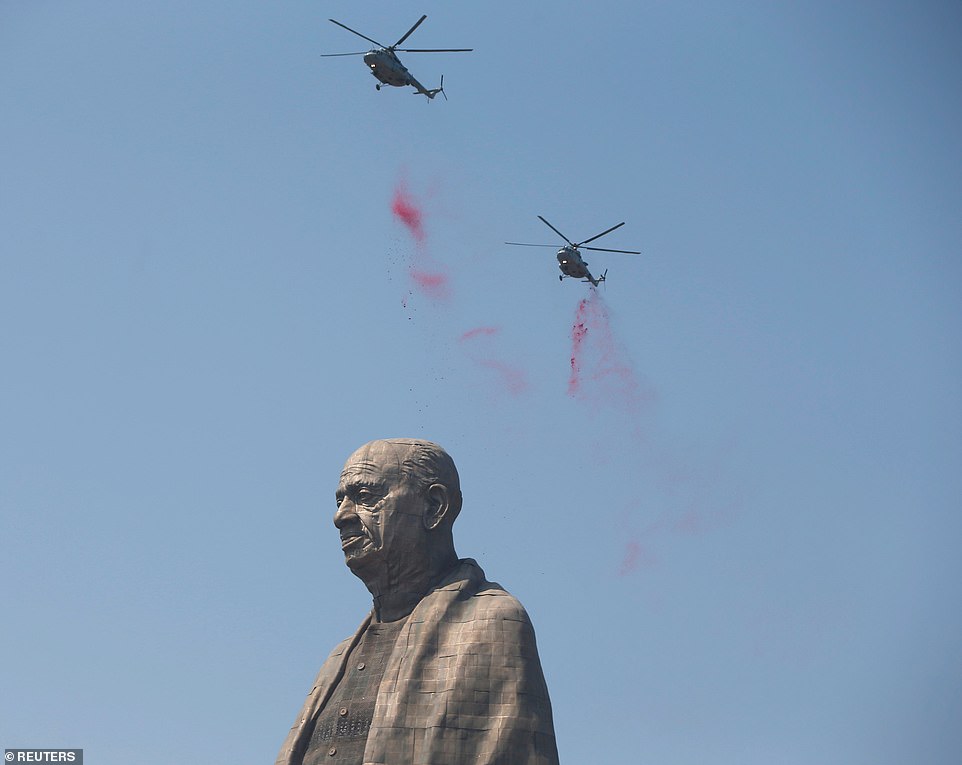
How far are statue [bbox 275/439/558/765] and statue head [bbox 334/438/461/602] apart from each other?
16mm

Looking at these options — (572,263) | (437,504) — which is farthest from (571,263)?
(437,504)

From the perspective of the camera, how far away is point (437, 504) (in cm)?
2777

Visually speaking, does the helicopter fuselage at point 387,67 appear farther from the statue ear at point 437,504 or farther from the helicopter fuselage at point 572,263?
the statue ear at point 437,504

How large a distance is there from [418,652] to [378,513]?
2.37m

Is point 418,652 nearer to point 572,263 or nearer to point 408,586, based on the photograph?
point 408,586

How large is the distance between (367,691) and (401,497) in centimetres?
309

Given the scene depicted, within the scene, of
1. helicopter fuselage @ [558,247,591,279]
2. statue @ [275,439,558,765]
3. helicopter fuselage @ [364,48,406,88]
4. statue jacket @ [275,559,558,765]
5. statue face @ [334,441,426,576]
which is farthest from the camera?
helicopter fuselage @ [558,247,591,279]

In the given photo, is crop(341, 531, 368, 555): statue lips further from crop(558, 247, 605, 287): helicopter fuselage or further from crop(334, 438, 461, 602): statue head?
crop(558, 247, 605, 287): helicopter fuselage

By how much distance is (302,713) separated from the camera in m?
28.2

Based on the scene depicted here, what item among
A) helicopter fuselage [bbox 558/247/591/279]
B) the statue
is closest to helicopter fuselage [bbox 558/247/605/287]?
helicopter fuselage [bbox 558/247/591/279]

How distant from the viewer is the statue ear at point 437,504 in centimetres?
2767

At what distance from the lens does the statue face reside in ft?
89.9

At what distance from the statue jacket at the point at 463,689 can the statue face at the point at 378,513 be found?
3.33 feet

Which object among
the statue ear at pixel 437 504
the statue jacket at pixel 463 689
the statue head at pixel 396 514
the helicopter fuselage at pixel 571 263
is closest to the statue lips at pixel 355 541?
the statue head at pixel 396 514
